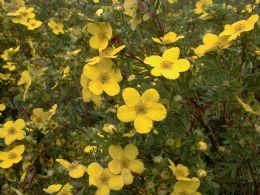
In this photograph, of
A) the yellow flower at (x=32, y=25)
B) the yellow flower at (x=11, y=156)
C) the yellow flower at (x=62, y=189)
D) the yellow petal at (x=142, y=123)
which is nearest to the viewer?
the yellow petal at (x=142, y=123)

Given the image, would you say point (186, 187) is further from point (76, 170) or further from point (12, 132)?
point (12, 132)

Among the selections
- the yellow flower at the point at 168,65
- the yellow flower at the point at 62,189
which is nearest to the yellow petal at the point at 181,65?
the yellow flower at the point at 168,65

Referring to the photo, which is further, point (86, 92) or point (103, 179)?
point (86, 92)

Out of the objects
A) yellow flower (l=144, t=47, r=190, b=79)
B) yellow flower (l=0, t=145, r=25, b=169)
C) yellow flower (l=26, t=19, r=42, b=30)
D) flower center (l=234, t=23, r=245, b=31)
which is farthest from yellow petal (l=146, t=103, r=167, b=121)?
yellow flower (l=26, t=19, r=42, b=30)

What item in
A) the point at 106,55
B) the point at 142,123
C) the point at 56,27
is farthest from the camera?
the point at 56,27

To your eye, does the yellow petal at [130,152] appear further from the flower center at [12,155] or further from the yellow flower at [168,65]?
the flower center at [12,155]

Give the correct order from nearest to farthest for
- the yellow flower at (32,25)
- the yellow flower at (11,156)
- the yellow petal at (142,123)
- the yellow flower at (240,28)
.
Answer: the yellow petal at (142,123) < the yellow flower at (240,28) < the yellow flower at (11,156) < the yellow flower at (32,25)

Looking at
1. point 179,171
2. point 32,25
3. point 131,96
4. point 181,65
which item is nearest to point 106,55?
point 131,96

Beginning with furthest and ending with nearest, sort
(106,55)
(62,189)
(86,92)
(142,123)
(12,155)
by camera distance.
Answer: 1. (12,155)
2. (62,189)
3. (86,92)
4. (106,55)
5. (142,123)
